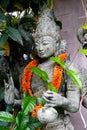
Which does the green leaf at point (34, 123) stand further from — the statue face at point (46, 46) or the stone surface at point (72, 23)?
the stone surface at point (72, 23)

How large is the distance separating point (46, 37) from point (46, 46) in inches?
1.5

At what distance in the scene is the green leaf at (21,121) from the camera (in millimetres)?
1417

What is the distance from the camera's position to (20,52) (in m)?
1.88

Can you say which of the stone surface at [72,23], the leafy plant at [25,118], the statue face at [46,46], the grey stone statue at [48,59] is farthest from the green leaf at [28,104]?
the stone surface at [72,23]

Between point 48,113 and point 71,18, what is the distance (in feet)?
2.84

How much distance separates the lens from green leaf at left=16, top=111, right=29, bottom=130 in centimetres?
142

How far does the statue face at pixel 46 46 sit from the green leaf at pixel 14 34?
0.26 ft

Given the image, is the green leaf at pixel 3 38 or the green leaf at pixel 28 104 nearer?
the green leaf at pixel 28 104

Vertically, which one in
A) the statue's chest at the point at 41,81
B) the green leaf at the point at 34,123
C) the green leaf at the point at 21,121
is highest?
the statue's chest at the point at 41,81

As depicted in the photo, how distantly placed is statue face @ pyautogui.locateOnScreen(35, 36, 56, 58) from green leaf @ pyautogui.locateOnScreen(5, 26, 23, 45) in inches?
3.2

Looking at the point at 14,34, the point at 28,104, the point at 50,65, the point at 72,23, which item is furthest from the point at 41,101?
the point at 72,23

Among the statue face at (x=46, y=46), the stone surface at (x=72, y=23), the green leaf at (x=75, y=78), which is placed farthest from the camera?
the stone surface at (x=72, y=23)

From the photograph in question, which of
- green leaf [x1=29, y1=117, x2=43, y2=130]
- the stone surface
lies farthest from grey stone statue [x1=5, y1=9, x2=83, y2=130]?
the stone surface

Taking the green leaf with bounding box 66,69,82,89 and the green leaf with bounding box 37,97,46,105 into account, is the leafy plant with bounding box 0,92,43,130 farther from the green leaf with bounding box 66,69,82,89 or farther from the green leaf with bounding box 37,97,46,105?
the green leaf with bounding box 66,69,82,89
